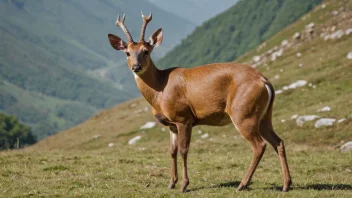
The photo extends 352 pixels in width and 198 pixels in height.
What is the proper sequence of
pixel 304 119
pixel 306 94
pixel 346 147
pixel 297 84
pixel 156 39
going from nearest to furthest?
1. pixel 156 39
2. pixel 346 147
3. pixel 304 119
4. pixel 306 94
5. pixel 297 84

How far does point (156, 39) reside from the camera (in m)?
14.2

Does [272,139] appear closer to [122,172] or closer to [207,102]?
[207,102]

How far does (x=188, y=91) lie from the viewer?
1340 cm

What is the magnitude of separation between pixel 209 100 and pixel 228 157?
872cm

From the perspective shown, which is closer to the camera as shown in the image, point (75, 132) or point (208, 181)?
point (208, 181)

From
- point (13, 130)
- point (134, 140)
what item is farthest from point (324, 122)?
point (13, 130)

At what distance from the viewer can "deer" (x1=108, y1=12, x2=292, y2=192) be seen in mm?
12562

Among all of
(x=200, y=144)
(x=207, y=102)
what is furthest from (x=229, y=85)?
(x=200, y=144)

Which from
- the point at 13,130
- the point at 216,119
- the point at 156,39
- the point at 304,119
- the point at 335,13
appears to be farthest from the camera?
the point at 13,130

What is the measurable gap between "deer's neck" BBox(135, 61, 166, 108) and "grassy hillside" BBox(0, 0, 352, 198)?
2.35 meters

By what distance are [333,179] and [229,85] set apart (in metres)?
5.26

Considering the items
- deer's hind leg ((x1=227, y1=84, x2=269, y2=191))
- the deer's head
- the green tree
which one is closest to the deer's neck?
the deer's head

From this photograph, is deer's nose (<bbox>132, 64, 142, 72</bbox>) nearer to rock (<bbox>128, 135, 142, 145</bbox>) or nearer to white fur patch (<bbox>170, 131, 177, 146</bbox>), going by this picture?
white fur patch (<bbox>170, 131, 177, 146</bbox>)

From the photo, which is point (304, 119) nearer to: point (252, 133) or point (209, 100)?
point (209, 100)
